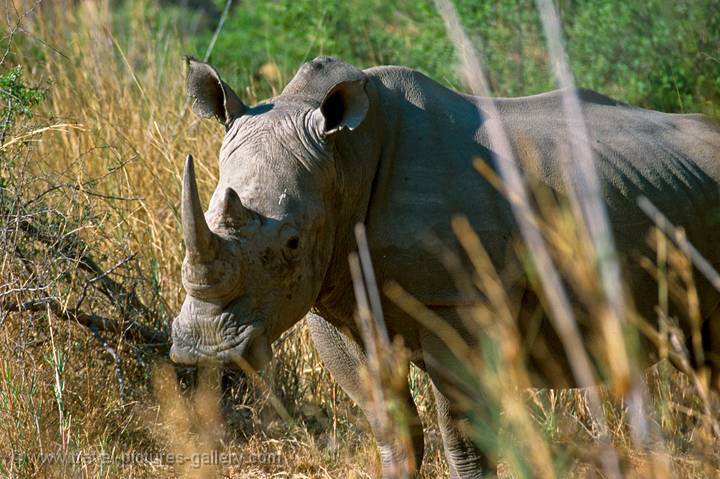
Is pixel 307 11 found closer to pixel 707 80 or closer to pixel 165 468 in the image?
pixel 707 80

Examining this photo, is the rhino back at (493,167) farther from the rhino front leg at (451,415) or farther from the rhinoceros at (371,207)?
the rhino front leg at (451,415)

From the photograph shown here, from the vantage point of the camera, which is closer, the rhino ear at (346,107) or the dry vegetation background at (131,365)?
the rhino ear at (346,107)

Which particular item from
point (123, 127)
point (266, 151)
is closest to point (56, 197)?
point (123, 127)

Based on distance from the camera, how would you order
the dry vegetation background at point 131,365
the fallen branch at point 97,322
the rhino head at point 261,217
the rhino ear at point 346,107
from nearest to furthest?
the rhino head at point 261,217, the rhino ear at point 346,107, the dry vegetation background at point 131,365, the fallen branch at point 97,322

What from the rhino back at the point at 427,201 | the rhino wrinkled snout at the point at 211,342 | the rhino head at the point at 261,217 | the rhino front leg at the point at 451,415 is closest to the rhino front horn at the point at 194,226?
the rhino head at the point at 261,217

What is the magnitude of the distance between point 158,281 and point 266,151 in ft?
7.13

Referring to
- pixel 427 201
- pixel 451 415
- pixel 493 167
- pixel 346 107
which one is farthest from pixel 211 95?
pixel 451 415

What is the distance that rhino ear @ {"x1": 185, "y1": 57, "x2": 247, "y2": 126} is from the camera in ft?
14.4

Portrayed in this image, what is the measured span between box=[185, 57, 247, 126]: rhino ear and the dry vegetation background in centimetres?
96

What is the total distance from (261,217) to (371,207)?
0.58 metres

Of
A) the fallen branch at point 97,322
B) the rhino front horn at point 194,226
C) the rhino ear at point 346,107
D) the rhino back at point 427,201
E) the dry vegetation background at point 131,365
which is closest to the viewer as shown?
the rhino front horn at point 194,226

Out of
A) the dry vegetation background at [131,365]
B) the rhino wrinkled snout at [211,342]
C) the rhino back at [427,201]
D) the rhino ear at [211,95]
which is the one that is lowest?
the dry vegetation background at [131,365]

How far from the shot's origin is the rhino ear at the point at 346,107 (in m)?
4.19

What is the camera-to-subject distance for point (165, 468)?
5.25 metres
